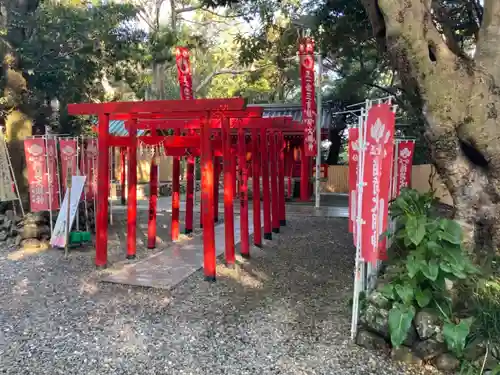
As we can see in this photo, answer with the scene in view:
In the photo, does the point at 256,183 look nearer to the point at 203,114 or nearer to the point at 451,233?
the point at 203,114

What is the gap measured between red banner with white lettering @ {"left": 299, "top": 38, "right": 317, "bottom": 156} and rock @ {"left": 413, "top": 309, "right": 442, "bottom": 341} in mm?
9162

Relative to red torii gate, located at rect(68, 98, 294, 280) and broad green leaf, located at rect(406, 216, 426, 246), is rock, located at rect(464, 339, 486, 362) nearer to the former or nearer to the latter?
broad green leaf, located at rect(406, 216, 426, 246)

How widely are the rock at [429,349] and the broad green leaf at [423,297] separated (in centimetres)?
30

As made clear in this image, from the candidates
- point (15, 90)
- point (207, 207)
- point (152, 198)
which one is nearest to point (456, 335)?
point (207, 207)

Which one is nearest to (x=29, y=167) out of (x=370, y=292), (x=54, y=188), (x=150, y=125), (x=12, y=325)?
(x=54, y=188)

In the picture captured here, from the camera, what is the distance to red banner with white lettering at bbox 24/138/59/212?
7957mm

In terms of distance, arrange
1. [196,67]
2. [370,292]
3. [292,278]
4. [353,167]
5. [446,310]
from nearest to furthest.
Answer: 1. [446,310]
2. [370,292]
3. [353,167]
4. [292,278]
5. [196,67]

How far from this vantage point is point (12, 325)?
449 centimetres

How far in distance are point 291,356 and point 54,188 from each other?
6079 mm

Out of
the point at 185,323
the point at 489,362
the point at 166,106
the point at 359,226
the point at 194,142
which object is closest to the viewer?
the point at 489,362

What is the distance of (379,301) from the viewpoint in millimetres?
3961

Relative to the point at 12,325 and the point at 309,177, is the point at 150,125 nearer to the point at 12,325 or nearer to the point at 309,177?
the point at 12,325

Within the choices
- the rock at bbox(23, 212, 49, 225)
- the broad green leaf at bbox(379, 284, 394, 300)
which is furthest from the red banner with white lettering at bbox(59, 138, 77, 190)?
the broad green leaf at bbox(379, 284, 394, 300)

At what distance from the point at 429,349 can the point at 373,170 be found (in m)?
1.56
